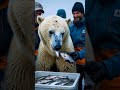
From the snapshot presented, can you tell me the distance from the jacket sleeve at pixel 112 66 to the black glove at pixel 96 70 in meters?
0.01

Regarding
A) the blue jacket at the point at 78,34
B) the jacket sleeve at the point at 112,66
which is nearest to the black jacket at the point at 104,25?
the jacket sleeve at the point at 112,66

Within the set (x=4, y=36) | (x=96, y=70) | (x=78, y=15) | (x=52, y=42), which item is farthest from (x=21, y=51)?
(x=78, y=15)

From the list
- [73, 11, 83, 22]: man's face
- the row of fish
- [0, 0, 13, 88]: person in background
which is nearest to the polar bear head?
the row of fish

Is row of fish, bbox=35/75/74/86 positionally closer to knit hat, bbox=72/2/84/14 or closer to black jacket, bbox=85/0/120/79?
knit hat, bbox=72/2/84/14

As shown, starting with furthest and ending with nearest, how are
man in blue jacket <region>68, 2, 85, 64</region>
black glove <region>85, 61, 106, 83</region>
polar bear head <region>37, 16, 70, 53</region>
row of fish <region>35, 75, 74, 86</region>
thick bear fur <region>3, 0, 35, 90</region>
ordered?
man in blue jacket <region>68, 2, 85, 64</region> < polar bear head <region>37, 16, 70, 53</region> < row of fish <region>35, 75, 74, 86</region> < black glove <region>85, 61, 106, 83</region> < thick bear fur <region>3, 0, 35, 90</region>

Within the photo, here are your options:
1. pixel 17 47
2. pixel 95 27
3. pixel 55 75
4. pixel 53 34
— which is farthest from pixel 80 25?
pixel 17 47

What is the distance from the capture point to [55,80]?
2012mm

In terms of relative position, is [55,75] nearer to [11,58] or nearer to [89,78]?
[89,78]

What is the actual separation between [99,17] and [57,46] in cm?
116

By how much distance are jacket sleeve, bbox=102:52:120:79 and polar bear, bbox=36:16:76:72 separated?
124cm

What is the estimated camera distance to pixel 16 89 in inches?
27.6

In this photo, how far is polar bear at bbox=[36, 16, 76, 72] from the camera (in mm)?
2105

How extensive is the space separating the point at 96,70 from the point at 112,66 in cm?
5

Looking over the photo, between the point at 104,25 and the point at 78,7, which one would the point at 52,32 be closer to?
the point at 78,7
